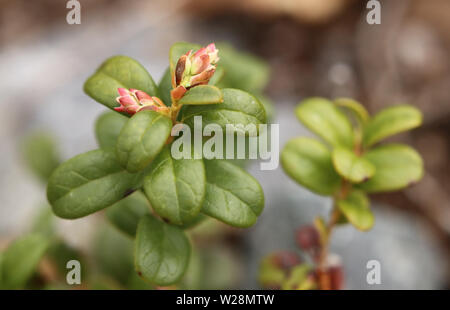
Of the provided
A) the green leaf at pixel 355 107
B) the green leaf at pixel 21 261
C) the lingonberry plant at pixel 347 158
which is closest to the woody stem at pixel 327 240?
the lingonberry plant at pixel 347 158

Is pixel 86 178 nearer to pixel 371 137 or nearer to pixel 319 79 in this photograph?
pixel 371 137

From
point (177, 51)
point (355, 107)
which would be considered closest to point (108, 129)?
point (177, 51)

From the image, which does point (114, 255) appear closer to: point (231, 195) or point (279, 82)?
point (231, 195)

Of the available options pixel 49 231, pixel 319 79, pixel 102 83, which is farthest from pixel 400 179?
pixel 319 79

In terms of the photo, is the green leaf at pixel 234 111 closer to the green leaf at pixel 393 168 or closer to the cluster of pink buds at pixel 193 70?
the cluster of pink buds at pixel 193 70

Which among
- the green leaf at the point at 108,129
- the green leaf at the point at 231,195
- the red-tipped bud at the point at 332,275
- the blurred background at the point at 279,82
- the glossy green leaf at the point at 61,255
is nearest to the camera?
the green leaf at the point at 231,195

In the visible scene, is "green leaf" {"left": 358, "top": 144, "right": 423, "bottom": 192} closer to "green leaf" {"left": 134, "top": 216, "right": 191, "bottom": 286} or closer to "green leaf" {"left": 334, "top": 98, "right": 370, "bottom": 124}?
"green leaf" {"left": 334, "top": 98, "right": 370, "bottom": 124}

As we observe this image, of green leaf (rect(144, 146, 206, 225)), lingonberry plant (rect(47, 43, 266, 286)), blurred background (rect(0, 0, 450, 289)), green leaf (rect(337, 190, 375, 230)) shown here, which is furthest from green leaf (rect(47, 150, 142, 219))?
blurred background (rect(0, 0, 450, 289))
